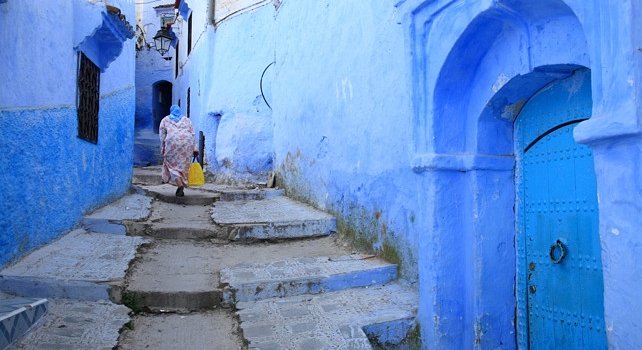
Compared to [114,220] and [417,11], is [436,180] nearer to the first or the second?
[417,11]

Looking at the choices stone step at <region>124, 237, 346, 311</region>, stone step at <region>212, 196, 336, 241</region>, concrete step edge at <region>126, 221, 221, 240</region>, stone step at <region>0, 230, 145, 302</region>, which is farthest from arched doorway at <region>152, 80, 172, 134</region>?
stone step at <region>0, 230, 145, 302</region>

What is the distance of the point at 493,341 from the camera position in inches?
131

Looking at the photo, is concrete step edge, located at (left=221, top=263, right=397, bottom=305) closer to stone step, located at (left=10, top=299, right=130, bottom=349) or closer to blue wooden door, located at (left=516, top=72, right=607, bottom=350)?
stone step, located at (left=10, top=299, right=130, bottom=349)

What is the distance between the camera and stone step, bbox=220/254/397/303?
382 centimetres

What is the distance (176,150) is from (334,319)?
5.27 m

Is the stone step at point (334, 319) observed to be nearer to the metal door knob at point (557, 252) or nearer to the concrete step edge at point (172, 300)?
the concrete step edge at point (172, 300)

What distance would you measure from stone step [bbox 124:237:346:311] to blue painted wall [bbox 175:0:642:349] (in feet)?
2.51

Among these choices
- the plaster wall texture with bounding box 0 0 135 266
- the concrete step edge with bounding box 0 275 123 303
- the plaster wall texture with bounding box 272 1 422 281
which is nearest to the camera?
the concrete step edge with bounding box 0 275 123 303

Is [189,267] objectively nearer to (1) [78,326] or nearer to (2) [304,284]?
(2) [304,284]

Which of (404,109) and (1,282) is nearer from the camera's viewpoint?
(1,282)

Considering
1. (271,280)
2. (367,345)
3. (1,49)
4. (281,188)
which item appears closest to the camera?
(367,345)

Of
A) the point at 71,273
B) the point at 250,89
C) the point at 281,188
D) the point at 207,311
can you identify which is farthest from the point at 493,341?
the point at 250,89

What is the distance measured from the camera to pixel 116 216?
18.6 ft

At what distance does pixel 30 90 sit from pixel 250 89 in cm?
721
